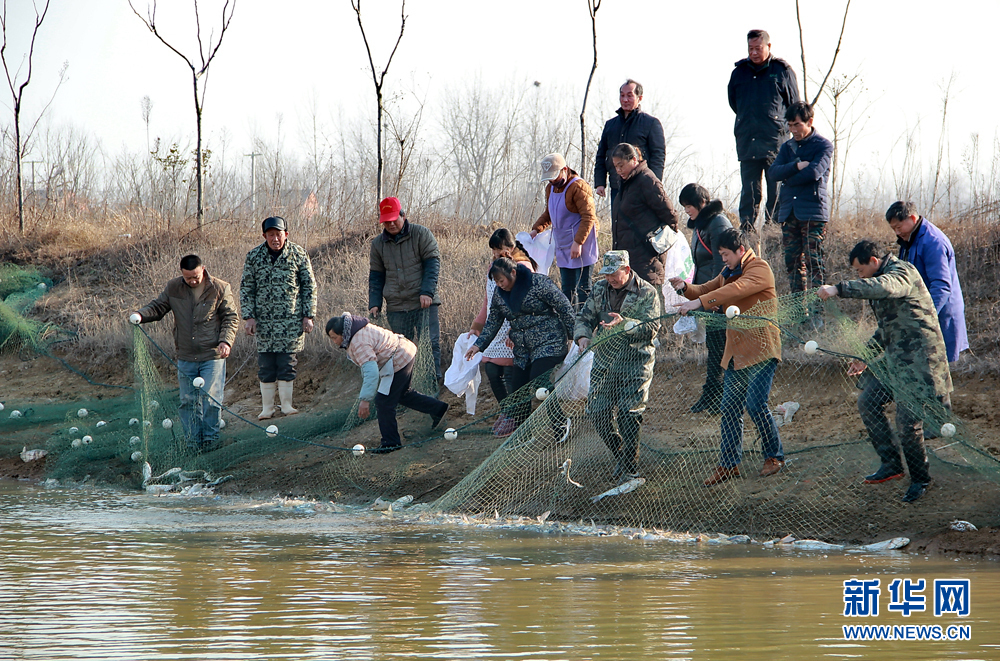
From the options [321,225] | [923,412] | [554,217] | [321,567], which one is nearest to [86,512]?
[321,567]

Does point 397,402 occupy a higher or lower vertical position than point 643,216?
lower

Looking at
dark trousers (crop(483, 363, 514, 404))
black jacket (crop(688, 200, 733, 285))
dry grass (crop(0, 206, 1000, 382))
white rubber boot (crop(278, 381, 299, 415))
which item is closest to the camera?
black jacket (crop(688, 200, 733, 285))

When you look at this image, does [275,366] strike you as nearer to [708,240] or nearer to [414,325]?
[414,325]

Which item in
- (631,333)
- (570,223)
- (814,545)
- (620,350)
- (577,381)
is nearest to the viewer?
→ (814,545)

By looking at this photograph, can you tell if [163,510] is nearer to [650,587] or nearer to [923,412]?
[650,587]

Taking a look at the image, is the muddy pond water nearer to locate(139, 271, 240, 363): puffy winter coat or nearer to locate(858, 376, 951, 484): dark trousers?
locate(858, 376, 951, 484): dark trousers

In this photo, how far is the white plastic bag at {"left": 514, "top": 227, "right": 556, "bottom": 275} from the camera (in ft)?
29.3

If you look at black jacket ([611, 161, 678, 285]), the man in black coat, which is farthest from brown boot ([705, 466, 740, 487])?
the man in black coat

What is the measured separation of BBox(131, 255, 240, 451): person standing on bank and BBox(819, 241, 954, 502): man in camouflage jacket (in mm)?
5680

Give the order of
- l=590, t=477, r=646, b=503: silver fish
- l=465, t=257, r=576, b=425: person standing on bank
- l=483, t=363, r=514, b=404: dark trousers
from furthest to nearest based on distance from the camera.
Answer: l=483, t=363, r=514, b=404: dark trousers
l=465, t=257, r=576, b=425: person standing on bank
l=590, t=477, r=646, b=503: silver fish

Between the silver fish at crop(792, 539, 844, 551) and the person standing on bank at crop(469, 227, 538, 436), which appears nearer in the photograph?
the silver fish at crop(792, 539, 844, 551)

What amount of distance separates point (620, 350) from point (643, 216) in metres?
1.71

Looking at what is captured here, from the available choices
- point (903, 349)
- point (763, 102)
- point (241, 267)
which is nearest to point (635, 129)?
point (763, 102)

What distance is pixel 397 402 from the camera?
834 cm
